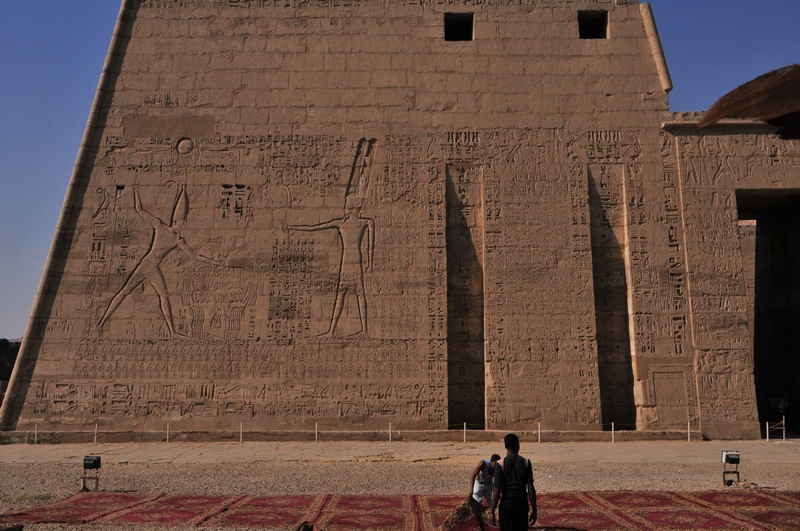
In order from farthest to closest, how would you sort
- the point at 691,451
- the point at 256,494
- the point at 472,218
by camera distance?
the point at 472,218, the point at 691,451, the point at 256,494

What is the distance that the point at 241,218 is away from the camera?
38.2 ft

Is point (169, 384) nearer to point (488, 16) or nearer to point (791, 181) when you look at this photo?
point (488, 16)

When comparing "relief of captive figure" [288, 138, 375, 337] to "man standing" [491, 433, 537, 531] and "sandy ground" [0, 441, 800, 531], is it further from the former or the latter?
"man standing" [491, 433, 537, 531]

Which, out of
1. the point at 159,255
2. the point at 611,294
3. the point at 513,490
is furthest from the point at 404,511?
the point at 159,255

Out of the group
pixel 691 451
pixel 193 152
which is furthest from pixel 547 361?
pixel 193 152

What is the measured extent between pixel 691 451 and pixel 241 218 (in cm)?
760

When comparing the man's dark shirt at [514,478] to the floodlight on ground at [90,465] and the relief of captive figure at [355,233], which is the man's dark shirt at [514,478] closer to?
the floodlight on ground at [90,465]

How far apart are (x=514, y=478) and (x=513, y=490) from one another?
7cm

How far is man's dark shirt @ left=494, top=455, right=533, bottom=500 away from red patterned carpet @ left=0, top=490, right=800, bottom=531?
0.67m

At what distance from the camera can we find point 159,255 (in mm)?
11500

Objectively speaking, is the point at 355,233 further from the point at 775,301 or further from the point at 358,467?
the point at 775,301

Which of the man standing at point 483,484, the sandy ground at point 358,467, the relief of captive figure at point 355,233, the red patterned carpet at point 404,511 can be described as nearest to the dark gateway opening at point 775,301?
the sandy ground at point 358,467

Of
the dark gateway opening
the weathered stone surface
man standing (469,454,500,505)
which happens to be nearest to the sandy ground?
the weathered stone surface

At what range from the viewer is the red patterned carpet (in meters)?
5.03
